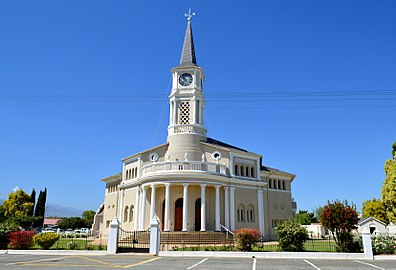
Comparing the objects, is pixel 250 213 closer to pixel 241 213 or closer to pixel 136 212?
pixel 241 213

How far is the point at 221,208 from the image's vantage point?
35.4 metres

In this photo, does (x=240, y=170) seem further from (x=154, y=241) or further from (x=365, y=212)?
(x=365, y=212)

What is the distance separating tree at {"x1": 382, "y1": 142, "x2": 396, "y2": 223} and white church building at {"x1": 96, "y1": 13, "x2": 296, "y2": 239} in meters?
11.8

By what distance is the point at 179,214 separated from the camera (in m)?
34.8

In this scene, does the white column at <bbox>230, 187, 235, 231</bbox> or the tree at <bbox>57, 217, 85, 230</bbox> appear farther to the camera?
the tree at <bbox>57, 217, 85, 230</bbox>

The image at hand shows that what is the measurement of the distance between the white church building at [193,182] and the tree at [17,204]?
110 ft

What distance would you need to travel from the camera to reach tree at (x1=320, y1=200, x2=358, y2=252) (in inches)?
862

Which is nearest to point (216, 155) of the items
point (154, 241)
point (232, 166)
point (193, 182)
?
point (232, 166)

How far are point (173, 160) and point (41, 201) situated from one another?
5297 centimetres

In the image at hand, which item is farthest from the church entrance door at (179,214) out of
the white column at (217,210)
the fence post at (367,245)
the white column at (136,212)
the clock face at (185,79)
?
the fence post at (367,245)

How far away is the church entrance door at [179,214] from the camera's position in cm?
3425

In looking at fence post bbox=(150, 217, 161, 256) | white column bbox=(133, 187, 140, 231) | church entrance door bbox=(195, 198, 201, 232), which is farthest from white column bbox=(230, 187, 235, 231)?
fence post bbox=(150, 217, 161, 256)

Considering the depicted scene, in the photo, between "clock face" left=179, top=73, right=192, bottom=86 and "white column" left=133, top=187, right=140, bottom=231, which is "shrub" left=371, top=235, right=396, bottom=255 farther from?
"clock face" left=179, top=73, right=192, bottom=86

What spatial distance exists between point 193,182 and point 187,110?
10.8 metres
